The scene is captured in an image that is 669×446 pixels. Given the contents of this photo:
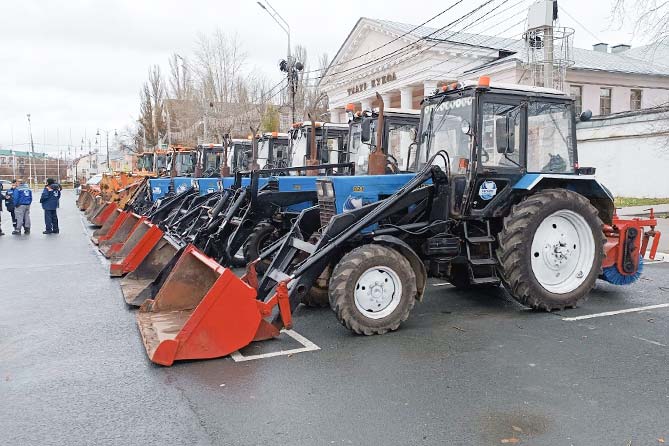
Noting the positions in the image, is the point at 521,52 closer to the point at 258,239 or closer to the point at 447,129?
the point at 258,239

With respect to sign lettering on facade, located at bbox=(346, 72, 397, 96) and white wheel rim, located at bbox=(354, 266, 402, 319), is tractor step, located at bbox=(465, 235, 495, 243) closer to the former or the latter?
white wheel rim, located at bbox=(354, 266, 402, 319)

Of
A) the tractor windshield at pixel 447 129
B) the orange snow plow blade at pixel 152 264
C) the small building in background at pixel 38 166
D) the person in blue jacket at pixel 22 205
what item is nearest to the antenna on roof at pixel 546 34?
the tractor windshield at pixel 447 129

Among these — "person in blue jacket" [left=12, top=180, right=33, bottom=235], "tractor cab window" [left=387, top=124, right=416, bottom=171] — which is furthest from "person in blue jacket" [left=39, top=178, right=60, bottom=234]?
"tractor cab window" [left=387, top=124, right=416, bottom=171]

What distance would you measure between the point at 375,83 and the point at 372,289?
3002 cm

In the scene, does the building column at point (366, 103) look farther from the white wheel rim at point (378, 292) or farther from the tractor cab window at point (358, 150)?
the white wheel rim at point (378, 292)

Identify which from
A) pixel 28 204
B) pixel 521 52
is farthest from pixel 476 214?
pixel 521 52

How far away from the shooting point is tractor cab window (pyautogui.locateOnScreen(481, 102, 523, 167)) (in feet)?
20.9

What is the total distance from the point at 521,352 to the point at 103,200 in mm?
20005

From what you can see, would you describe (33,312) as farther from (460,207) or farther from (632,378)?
(632,378)

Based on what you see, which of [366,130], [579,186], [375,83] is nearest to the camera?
[579,186]

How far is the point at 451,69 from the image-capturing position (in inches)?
A: 1153

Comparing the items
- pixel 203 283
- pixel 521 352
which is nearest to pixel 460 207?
pixel 521 352

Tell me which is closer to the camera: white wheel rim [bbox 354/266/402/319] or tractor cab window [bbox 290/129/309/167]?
white wheel rim [bbox 354/266/402/319]

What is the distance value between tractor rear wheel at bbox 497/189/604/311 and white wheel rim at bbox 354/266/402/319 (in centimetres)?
146
